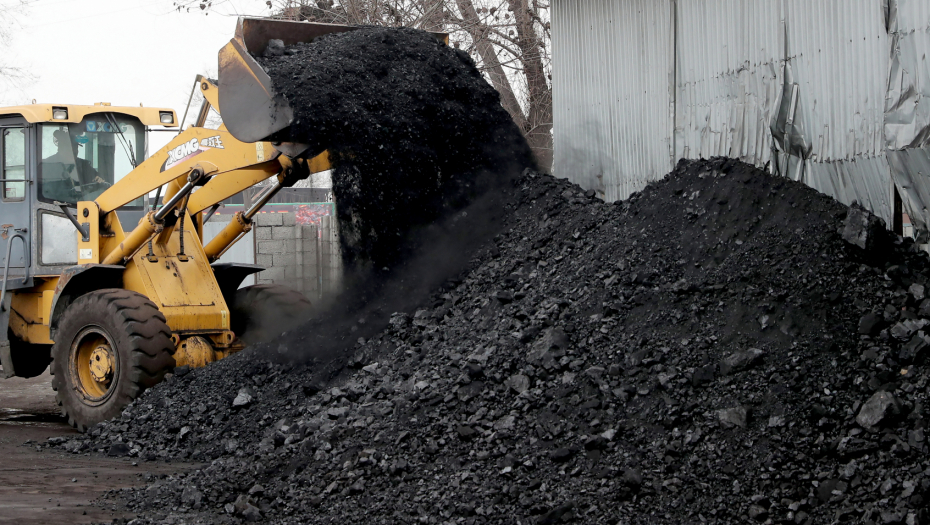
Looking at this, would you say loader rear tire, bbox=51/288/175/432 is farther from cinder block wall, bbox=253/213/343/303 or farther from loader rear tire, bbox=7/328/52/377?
cinder block wall, bbox=253/213/343/303

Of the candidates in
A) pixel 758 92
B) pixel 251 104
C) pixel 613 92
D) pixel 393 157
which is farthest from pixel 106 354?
pixel 758 92

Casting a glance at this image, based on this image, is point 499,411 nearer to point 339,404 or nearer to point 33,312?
point 339,404

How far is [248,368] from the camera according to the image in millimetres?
7359

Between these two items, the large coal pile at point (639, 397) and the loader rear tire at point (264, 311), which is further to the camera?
the loader rear tire at point (264, 311)

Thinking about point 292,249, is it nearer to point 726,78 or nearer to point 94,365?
point 94,365

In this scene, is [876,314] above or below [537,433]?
above

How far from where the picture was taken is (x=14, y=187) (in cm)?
866

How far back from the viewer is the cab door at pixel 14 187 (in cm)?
860

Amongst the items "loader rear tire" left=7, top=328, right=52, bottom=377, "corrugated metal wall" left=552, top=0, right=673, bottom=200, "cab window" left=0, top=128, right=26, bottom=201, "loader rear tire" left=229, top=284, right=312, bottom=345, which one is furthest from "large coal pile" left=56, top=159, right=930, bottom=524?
"cab window" left=0, top=128, right=26, bottom=201

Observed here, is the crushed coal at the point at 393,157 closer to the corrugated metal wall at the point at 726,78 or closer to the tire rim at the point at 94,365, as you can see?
the tire rim at the point at 94,365

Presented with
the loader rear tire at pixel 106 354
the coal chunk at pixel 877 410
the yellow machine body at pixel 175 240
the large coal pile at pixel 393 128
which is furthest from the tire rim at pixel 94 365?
the coal chunk at pixel 877 410

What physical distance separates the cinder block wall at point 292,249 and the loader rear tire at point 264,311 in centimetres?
619

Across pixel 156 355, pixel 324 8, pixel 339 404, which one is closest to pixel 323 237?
pixel 324 8

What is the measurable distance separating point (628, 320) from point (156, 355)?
409 cm
